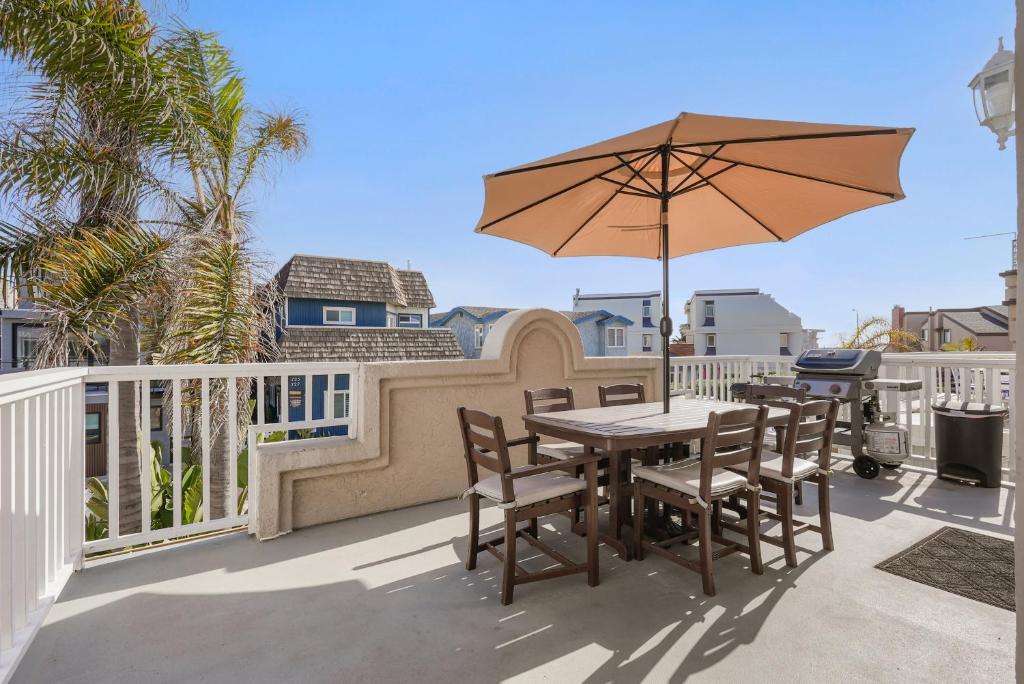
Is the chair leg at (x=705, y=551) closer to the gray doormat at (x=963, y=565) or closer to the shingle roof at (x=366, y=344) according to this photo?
the gray doormat at (x=963, y=565)

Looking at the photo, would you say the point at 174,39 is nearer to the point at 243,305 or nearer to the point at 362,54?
the point at 362,54

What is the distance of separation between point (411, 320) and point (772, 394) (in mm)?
14299

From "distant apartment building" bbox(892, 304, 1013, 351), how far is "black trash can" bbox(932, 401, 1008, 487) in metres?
24.1

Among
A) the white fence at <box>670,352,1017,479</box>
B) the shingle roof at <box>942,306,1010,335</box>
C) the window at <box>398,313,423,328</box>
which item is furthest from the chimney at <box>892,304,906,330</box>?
the white fence at <box>670,352,1017,479</box>

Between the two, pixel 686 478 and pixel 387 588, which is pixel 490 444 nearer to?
pixel 387 588

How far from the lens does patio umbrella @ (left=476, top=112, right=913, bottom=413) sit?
Answer: 2.45 meters

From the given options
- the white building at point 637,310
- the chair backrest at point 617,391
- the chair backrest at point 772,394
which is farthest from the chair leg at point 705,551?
the white building at point 637,310

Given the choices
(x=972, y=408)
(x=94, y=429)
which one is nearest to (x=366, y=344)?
(x=94, y=429)

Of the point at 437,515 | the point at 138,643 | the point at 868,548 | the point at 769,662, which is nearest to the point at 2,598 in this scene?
the point at 138,643

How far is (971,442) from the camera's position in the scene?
13.4 feet

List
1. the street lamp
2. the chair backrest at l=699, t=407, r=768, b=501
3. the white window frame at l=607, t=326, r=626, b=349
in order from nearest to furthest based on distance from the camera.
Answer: the chair backrest at l=699, t=407, r=768, b=501 < the street lamp < the white window frame at l=607, t=326, r=626, b=349

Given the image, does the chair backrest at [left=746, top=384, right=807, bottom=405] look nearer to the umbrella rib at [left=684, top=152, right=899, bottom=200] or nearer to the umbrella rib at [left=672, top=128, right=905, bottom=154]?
the umbrella rib at [left=684, top=152, right=899, bottom=200]

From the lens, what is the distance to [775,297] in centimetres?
2866

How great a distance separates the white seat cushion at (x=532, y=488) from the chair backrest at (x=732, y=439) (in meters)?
0.62
